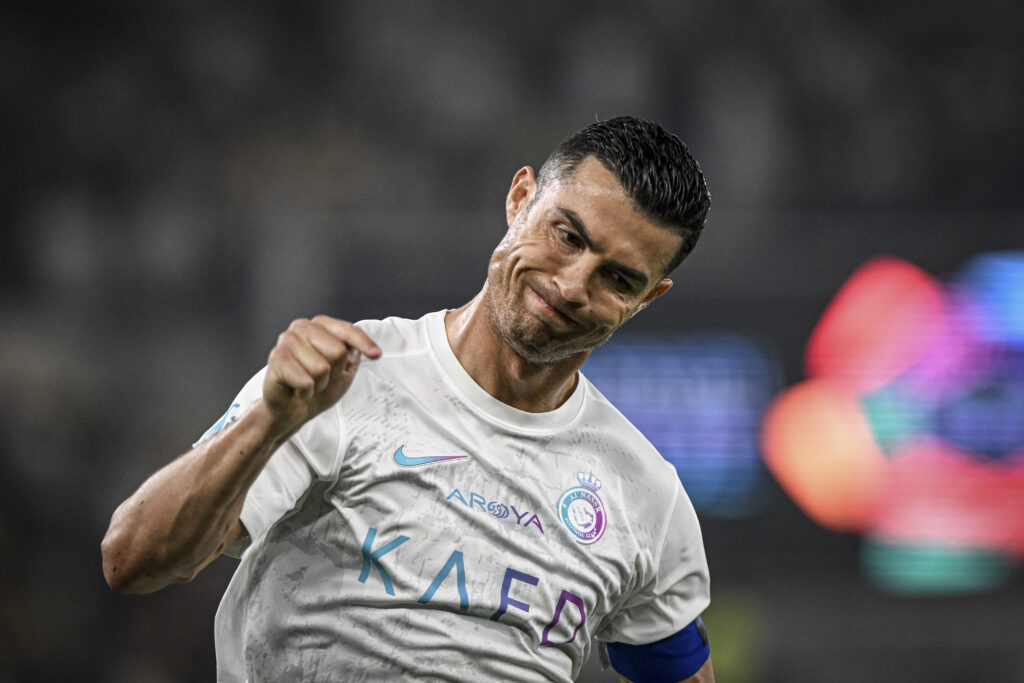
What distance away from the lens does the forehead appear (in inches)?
51.9

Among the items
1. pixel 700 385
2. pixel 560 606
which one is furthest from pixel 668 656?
pixel 700 385

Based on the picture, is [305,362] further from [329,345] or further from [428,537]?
[428,537]

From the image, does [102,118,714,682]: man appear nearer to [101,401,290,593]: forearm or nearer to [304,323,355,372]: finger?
[101,401,290,593]: forearm

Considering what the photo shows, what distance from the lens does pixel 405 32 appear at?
161 inches

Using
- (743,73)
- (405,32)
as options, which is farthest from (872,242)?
(405,32)

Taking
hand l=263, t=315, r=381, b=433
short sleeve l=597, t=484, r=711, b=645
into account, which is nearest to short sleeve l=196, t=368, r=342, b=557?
hand l=263, t=315, r=381, b=433

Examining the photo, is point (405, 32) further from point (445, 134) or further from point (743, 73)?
point (743, 73)

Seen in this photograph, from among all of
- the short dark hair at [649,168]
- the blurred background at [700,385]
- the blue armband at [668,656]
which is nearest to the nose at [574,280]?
the short dark hair at [649,168]

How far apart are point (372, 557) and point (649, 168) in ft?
1.93

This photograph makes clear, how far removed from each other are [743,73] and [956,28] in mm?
933

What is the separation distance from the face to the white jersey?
0.11 metres

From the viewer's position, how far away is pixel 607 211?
132 cm

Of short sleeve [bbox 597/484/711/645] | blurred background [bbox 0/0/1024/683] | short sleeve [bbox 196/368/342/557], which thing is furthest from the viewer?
blurred background [bbox 0/0/1024/683]

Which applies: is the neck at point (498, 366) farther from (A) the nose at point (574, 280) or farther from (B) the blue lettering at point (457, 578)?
(B) the blue lettering at point (457, 578)
